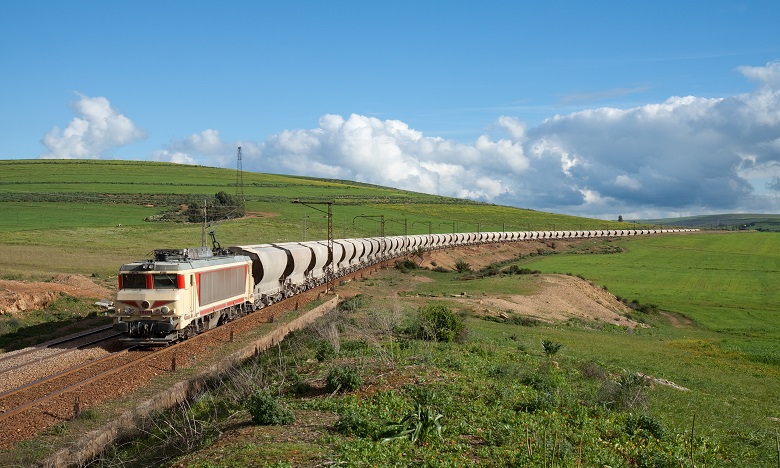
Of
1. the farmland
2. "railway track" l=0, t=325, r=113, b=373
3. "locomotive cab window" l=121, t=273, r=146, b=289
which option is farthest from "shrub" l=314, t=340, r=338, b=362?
"railway track" l=0, t=325, r=113, b=373

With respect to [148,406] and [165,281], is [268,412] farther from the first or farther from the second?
[165,281]

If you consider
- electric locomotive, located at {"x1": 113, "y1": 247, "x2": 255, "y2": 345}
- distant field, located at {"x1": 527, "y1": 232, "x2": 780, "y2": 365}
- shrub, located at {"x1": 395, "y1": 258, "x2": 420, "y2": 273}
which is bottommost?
distant field, located at {"x1": 527, "y1": 232, "x2": 780, "y2": 365}

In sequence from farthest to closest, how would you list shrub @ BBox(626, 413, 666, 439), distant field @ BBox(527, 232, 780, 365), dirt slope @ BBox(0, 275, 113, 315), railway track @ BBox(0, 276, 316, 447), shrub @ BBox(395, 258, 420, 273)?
shrub @ BBox(395, 258, 420, 273) < distant field @ BBox(527, 232, 780, 365) < dirt slope @ BBox(0, 275, 113, 315) < railway track @ BBox(0, 276, 316, 447) < shrub @ BBox(626, 413, 666, 439)

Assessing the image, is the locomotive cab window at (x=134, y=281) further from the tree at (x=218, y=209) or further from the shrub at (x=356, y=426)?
the tree at (x=218, y=209)

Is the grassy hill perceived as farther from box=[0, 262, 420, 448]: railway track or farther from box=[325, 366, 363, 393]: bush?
box=[325, 366, 363, 393]: bush

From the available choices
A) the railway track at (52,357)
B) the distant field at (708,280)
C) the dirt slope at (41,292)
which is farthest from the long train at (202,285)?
the distant field at (708,280)

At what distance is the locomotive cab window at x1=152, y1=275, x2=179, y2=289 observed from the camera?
24547mm

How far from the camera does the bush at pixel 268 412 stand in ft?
43.7

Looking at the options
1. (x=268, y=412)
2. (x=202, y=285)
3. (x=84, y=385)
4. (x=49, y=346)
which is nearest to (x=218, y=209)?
(x=202, y=285)

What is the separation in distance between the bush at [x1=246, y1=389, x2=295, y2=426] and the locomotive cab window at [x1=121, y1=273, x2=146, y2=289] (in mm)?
12581

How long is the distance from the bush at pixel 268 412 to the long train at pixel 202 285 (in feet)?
38.4

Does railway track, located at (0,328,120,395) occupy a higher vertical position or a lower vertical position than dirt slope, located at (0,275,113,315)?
lower

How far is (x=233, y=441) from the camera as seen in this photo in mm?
12477

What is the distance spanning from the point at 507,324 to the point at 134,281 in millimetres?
21379
